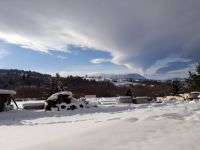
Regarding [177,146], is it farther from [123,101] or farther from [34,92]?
[34,92]

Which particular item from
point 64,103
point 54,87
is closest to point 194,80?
point 64,103

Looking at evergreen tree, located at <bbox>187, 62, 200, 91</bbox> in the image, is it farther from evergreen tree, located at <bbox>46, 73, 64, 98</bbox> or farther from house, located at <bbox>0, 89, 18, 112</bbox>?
evergreen tree, located at <bbox>46, 73, 64, 98</bbox>

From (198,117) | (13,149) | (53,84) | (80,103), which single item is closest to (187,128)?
(198,117)

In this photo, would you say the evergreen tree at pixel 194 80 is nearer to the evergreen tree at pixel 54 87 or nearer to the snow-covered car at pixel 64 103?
the snow-covered car at pixel 64 103

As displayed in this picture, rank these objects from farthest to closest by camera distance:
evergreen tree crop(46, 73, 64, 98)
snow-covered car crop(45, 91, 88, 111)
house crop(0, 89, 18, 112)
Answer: evergreen tree crop(46, 73, 64, 98), house crop(0, 89, 18, 112), snow-covered car crop(45, 91, 88, 111)

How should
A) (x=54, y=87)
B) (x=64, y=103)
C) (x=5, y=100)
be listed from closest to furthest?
(x=64, y=103) → (x=5, y=100) → (x=54, y=87)

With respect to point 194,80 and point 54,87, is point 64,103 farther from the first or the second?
point 54,87

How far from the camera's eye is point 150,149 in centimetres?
765

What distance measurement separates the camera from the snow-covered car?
3228cm

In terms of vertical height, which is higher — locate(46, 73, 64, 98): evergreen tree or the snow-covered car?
locate(46, 73, 64, 98): evergreen tree

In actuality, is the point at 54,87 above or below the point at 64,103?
above

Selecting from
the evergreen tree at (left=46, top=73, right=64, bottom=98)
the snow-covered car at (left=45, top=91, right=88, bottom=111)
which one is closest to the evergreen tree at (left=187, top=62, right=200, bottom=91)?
the snow-covered car at (left=45, top=91, right=88, bottom=111)

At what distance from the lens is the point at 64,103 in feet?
107

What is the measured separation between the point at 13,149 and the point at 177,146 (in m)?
4.69
